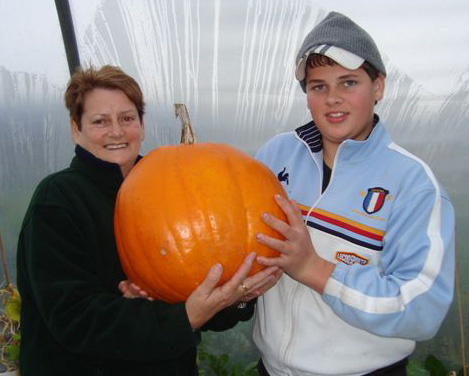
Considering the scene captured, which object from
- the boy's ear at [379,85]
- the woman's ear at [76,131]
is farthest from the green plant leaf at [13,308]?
the boy's ear at [379,85]

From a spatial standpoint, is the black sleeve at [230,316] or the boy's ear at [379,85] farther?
the black sleeve at [230,316]

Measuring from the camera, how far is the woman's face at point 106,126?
1.55 m

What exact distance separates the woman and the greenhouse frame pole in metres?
0.98

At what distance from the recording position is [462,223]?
9.06 feet

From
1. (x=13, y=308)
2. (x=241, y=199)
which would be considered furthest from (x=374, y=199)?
(x=13, y=308)

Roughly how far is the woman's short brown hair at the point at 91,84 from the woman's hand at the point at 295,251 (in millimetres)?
707

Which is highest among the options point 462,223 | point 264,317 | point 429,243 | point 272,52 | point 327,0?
point 327,0

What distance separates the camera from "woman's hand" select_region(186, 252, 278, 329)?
3.97 feet

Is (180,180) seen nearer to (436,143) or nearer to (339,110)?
(339,110)

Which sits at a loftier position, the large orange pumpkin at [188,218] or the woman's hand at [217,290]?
the large orange pumpkin at [188,218]

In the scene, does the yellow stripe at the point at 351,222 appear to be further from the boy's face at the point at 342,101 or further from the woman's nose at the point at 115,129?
the woman's nose at the point at 115,129

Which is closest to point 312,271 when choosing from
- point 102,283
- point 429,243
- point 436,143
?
point 429,243

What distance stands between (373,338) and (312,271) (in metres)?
0.34

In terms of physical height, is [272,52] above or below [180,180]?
above
